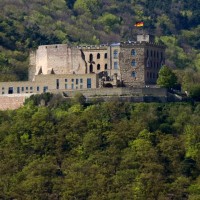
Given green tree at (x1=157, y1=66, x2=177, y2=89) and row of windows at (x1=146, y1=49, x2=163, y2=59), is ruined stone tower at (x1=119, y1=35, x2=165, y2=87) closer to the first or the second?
row of windows at (x1=146, y1=49, x2=163, y2=59)

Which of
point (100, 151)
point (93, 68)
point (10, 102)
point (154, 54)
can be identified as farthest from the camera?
point (154, 54)

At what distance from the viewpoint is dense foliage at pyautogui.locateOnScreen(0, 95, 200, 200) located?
10519 centimetres

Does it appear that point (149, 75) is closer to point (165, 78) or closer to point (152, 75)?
point (152, 75)

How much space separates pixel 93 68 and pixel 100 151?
927 cm

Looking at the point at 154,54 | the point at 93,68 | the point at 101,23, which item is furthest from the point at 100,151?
the point at 101,23

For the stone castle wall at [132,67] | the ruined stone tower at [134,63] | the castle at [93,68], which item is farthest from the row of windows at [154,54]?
the stone castle wall at [132,67]

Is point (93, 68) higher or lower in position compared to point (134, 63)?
lower

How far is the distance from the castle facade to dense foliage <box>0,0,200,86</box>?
2135 centimetres

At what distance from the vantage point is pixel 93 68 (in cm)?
11625

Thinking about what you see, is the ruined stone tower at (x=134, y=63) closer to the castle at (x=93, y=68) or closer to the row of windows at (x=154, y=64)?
the castle at (x=93, y=68)

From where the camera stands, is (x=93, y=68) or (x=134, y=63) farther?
(x=93, y=68)

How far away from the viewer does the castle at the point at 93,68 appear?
4498 inches

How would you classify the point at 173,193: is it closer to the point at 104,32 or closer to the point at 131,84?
the point at 131,84

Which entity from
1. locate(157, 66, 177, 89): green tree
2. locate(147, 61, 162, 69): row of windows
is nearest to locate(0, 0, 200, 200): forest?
locate(157, 66, 177, 89): green tree
